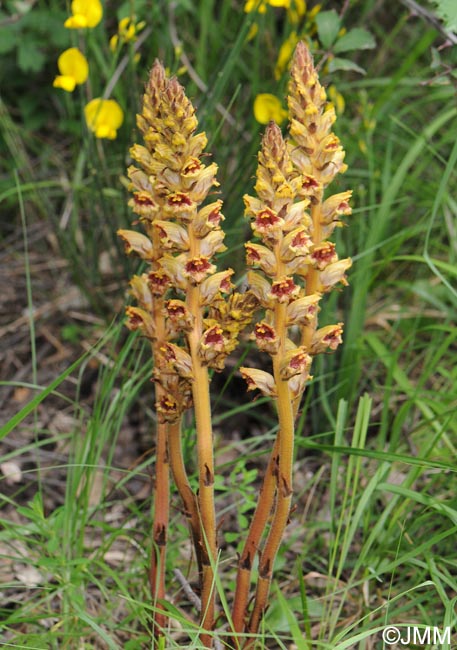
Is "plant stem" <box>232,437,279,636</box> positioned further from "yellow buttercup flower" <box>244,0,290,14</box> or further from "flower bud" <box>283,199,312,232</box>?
"yellow buttercup flower" <box>244,0,290,14</box>

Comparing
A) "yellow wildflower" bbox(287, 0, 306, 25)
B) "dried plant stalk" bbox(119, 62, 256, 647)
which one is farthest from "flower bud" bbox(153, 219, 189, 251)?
"yellow wildflower" bbox(287, 0, 306, 25)

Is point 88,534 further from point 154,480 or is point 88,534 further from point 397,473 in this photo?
point 397,473

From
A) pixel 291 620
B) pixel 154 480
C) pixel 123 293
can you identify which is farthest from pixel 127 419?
pixel 291 620

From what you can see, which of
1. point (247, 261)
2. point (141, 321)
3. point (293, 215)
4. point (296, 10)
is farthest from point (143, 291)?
point (296, 10)

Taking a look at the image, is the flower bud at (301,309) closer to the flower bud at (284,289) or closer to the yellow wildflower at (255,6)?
the flower bud at (284,289)

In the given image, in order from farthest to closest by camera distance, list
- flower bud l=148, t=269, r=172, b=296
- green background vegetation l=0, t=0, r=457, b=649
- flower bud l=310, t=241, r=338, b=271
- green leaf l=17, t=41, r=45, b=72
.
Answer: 1. green leaf l=17, t=41, r=45, b=72
2. green background vegetation l=0, t=0, r=457, b=649
3. flower bud l=148, t=269, r=172, b=296
4. flower bud l=310, t=241, r=338, b=271

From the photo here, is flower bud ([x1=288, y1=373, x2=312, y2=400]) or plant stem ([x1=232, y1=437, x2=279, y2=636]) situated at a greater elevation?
flower bud ([x1=288, y1=373, x2=312, y2=400])

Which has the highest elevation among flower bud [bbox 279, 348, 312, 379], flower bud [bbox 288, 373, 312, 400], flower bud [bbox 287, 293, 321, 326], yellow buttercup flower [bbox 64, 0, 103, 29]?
yellow buttercup flower [bbox 64, 0, 103, 29]

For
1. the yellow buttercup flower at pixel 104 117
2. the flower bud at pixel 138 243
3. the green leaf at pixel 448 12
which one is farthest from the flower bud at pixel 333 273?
the yellow buttercup flower at pixel 104 117
